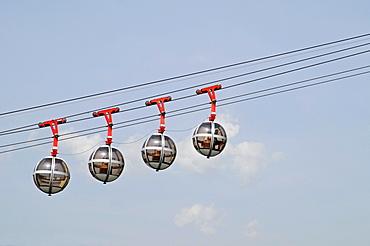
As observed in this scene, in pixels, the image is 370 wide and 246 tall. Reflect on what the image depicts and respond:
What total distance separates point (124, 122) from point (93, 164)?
2.92 metres

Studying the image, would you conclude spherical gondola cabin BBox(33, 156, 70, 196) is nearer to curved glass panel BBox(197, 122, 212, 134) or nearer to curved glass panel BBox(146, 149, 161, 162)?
curved glass panel BBox(146, 149, 161, 162)

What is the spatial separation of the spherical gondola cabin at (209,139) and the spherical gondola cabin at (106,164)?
268 cm

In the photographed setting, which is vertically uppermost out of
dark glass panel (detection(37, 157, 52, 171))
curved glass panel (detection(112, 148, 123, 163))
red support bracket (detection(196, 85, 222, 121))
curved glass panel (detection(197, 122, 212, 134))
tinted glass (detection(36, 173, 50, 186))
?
red support bracket (detection(196, 85, 222, 121))

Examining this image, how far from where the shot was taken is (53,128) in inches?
1066

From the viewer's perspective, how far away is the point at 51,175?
26.4 meters

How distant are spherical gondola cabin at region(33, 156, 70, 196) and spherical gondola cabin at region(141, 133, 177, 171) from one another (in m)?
2.94

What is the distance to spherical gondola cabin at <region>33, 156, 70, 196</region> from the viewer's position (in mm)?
26391

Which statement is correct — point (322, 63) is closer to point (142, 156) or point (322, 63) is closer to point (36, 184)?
point (142, 156)

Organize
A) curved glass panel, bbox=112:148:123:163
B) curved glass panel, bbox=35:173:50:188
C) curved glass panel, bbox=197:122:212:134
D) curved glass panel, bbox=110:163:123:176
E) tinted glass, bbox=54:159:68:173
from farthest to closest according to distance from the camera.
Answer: tinted glass, bbox=54:159:68:173, curved glass panel, bbox=35:173:50:188, curved glass panel, bbox=112:148:123:163, curved glass panel, bbox=110:163:123:176, curved glass panel, bbox=197:122:212:134

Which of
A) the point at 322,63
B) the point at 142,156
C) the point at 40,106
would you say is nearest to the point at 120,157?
the point at 142,156

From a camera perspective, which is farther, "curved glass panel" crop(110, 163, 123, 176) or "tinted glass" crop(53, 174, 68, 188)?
"tinted glass" crop(53, 174, 68, 188)

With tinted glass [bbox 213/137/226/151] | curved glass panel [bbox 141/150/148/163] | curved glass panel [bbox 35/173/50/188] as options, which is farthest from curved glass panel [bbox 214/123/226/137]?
curved glass panel [bbox 35/173/50/188]

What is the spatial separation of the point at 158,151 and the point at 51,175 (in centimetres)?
382

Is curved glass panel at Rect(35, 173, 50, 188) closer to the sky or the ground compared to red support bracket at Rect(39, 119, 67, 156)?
closer to the ground
